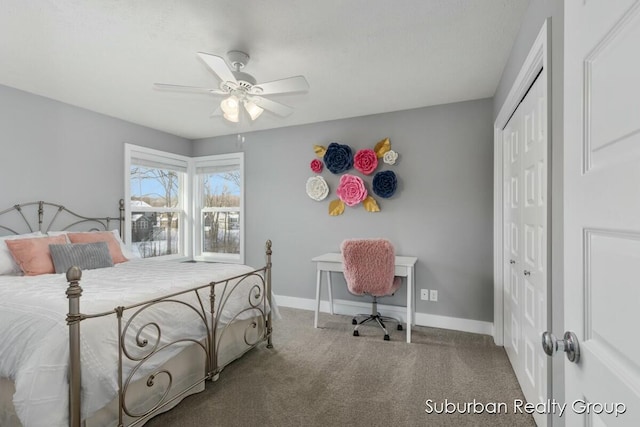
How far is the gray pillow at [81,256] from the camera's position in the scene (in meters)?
2.45

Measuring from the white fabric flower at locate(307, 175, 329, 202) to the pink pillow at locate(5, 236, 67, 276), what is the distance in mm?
2530

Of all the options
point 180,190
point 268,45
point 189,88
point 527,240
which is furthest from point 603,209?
point 180,190

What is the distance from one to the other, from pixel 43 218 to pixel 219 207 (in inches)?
78.4

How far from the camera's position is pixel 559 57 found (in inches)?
47.9

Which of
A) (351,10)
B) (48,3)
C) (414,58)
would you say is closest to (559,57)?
(351,10)

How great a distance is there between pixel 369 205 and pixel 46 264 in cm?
296

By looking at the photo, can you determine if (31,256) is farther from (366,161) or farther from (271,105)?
(366,161)

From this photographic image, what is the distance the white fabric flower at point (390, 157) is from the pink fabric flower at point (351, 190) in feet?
1.18

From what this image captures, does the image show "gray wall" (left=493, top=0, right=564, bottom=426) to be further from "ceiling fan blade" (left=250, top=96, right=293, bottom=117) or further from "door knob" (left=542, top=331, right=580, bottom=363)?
"ceiling fan blade" (left=250, top=96, right=293, bottom=117)

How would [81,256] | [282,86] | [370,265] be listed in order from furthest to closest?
[370,265]
[81,256]
[282,86]

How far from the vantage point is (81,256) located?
2.56 meters

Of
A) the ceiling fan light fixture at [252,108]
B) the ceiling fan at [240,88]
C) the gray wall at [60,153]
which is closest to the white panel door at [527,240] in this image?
the ceiling fan at [240,88]

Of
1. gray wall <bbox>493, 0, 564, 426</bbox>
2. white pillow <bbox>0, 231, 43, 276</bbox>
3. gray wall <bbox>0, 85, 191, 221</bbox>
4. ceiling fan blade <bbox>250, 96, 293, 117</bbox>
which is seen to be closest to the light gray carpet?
gray wall <bbox>493, 0, 564, 426</bbox>

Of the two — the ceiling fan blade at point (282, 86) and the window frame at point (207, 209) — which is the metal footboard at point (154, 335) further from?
the window frame at point (207, 209)
